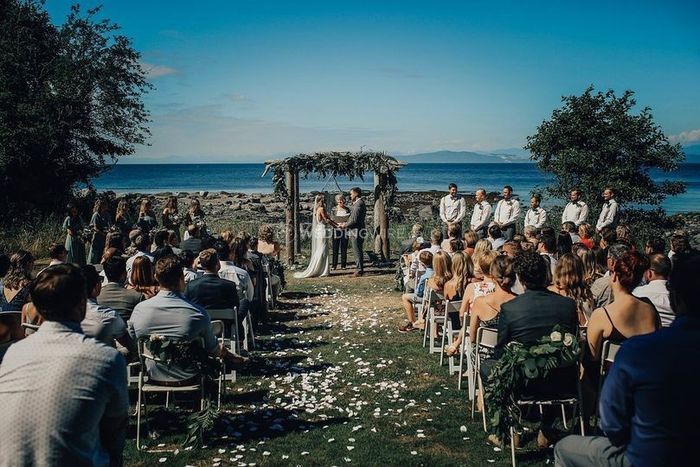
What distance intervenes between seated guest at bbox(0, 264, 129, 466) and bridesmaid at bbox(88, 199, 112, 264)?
10.4 metres

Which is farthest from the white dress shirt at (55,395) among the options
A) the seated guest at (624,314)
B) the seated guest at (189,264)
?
the seated guest at (189,264)

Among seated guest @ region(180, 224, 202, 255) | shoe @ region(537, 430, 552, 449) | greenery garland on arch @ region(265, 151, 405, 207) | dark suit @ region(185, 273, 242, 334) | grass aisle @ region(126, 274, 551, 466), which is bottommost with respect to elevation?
grass aisle @ region(126, 274, 551, 466)

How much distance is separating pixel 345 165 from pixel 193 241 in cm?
823

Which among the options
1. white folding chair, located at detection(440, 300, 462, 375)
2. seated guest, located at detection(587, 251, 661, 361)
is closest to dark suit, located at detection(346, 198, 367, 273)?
white folding chair, located at detection(440, 300, 462, 375)

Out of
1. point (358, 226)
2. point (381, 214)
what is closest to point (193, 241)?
point (358, 226)

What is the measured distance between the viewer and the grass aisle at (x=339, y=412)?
5.49 m

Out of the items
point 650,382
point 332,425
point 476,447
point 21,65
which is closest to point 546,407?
point 476,447

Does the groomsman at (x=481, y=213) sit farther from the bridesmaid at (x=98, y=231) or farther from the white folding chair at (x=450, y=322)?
the bridesmaid at (x=98, y=231)

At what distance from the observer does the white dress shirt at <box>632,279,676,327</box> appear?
6.29 m

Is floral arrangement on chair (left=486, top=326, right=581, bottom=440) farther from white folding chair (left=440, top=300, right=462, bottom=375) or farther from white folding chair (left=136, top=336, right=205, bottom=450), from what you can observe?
white folding chair (left=136, top=336, right=205, bottom=450)

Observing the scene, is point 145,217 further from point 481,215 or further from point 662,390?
point 662,390

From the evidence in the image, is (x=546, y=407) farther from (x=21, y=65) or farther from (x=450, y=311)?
(x=21, y=65)

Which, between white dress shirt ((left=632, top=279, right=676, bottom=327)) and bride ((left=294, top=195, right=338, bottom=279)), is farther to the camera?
bride ((left=294, top=195, right=338, bottom=279))

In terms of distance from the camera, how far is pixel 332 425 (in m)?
6.27
